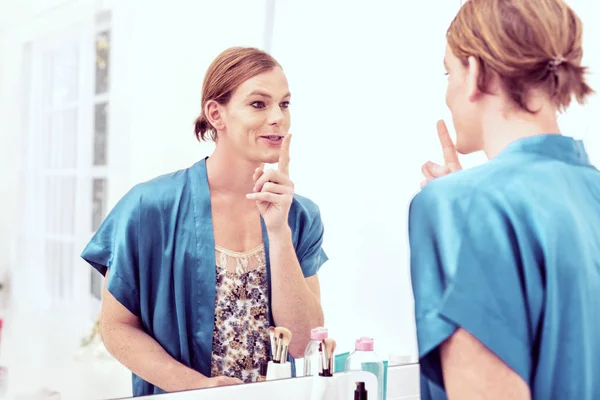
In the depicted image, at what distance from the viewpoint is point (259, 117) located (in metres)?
1.44

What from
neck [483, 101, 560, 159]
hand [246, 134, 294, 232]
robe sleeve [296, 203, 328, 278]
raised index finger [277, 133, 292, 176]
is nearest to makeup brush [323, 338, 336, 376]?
robe sleeve [296, 203, 328, 278]

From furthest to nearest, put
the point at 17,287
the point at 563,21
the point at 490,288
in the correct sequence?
the point at 17,287 < the point at 563,21 < the point at 490,288

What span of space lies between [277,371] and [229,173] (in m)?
0.41

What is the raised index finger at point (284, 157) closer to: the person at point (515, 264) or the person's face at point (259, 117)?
the person's face at point (259, 117)

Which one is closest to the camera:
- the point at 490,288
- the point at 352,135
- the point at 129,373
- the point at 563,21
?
the point at 490,288

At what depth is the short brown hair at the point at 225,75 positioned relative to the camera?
1375 millimetres

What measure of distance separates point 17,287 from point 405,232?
2.92 feet

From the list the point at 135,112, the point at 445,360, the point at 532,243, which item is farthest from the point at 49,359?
the point at 532,243

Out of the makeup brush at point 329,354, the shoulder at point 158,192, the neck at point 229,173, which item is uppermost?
the neck at point 229,173

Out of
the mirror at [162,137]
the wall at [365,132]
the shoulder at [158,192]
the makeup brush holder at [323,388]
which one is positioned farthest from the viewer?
the wall at [365,132]

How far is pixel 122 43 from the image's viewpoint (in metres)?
1.29

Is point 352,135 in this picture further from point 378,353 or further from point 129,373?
point 129,373

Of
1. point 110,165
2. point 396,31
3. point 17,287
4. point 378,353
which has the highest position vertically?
point 396,31

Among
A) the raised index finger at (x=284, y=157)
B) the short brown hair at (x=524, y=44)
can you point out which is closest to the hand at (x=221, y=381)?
Result: the raised index finger at (x=284, y=157)
